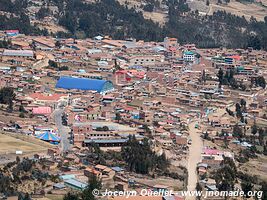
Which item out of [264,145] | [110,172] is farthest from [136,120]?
[110,172]

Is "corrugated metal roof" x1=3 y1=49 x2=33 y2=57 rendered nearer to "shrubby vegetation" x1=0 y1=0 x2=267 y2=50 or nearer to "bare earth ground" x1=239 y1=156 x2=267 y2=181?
"shrubby vegetation" x1=0 y1=0 x2=267 y2=50

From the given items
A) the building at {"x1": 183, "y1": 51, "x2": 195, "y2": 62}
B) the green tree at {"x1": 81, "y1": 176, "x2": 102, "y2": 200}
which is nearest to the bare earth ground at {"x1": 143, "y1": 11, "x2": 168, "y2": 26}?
the building at {"x1": 183, "y1": 51, "x2": 195, "y2": 62}

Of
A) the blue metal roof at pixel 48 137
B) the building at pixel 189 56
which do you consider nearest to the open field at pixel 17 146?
the blue metal roof at pixel 48 137

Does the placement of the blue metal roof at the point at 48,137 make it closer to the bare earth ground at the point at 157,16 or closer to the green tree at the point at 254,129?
the green tree at the point at 254,129

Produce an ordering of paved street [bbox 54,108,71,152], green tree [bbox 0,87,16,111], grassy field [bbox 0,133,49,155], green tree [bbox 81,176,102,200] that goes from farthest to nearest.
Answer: green tree [bbox 0,87,16,111]
paved street [bbox 54,108,71,152]
grassy field [bbox 0,133,49,155]
green tree [bbox 81,176,102,200]

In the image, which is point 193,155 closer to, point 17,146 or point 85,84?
point 17,146

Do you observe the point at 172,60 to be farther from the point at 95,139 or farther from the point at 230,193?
the point at 230,193
